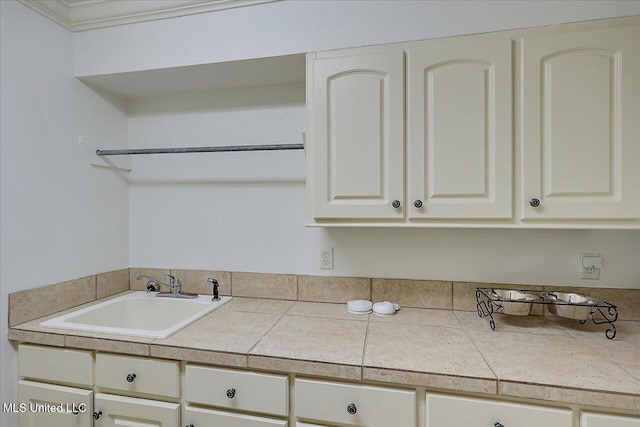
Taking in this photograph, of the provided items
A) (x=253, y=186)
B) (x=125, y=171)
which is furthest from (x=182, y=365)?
(x=125, y=171)

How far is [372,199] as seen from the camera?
128cm

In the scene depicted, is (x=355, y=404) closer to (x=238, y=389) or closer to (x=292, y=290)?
(x=238, y=389)

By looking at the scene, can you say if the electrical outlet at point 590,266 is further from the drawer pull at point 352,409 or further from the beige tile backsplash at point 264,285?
the beige tile backsplash at point 264,285

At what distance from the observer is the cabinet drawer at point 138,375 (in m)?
1.12

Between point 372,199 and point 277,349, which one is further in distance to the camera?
point 372,199

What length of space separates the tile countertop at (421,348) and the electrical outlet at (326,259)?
0.26 metres

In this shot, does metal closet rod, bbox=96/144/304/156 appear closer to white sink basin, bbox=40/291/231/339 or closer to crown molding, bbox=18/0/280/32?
crown molding, bbox=18/0/280/32

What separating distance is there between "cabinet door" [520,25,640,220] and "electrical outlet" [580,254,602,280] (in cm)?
37

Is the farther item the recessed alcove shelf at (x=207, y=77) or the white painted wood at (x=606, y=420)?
the recessed alcove shelf at (x=207, y=77)

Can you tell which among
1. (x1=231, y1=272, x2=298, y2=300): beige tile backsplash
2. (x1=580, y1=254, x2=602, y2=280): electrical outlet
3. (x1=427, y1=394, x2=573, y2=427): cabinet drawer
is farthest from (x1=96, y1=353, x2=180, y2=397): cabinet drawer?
(x1=580, y1=254, x2=602, y2=280): electrical outlet

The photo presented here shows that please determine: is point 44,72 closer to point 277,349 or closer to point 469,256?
point 277,349

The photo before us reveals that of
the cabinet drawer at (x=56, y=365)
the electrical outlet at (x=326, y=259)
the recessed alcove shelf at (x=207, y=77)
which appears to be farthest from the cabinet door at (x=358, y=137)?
the cabinet drawer at (x=56, y=365)

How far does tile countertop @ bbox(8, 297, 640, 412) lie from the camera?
2.88 ft

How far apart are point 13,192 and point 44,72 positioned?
0.58 metres
